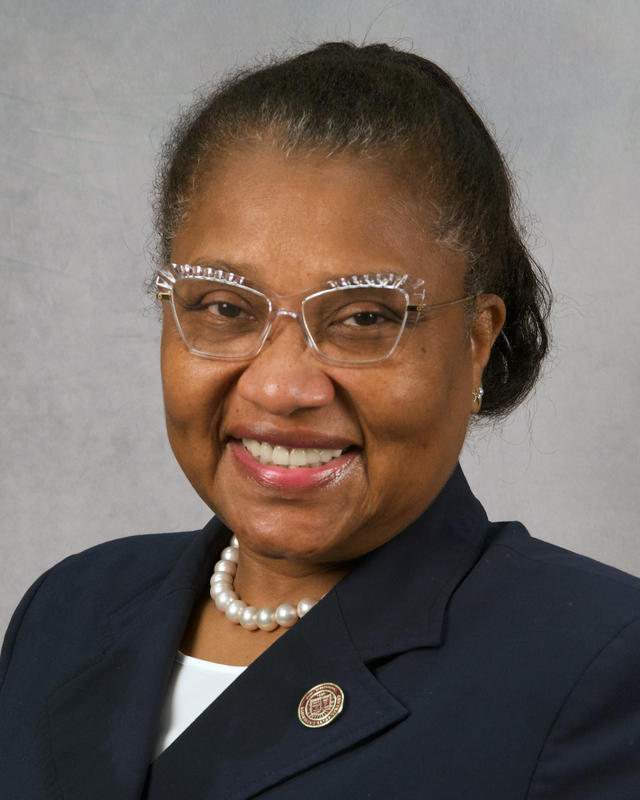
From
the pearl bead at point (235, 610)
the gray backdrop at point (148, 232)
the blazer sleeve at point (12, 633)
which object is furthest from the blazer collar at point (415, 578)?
the gray backdrop at point (148, 232)

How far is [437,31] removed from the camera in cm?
322

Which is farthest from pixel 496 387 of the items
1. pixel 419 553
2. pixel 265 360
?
pixel 265 360

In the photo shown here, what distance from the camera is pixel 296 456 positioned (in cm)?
180

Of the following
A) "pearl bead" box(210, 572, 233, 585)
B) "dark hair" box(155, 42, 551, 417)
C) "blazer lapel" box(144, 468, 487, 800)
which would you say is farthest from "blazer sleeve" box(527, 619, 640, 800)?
"pearl bead" box(210, 572, 233, 585)

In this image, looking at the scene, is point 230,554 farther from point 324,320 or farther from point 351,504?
point 324,320

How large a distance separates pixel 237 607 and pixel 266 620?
0.23 feet

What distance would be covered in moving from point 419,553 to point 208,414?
36 cm

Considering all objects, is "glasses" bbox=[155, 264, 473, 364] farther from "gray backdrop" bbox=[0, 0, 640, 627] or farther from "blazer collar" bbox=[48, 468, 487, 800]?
"gray backdrop" bbox=[0, 0, 640, 627]

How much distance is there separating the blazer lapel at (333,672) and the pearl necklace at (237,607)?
0.10m

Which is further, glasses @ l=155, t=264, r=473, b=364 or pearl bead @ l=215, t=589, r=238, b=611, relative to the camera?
pearl bead @ l=215, t=589, r=238, b=611

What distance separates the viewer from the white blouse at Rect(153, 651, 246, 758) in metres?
1.92

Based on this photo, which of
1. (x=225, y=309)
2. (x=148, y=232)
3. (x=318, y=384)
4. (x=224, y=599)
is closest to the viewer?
(x=318, y=384)

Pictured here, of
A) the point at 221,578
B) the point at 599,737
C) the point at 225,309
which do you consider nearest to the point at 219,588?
the point at 221,578

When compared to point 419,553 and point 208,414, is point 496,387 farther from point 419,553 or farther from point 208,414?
point 208,414
